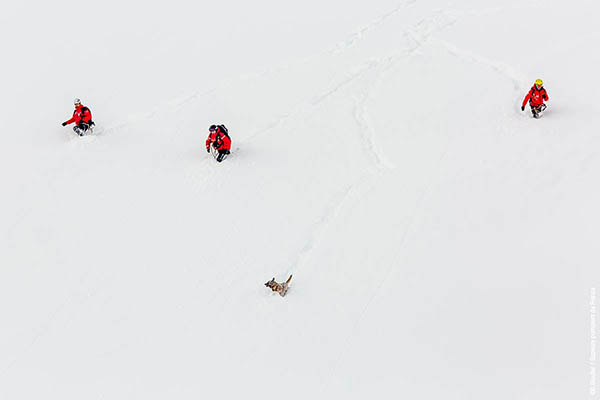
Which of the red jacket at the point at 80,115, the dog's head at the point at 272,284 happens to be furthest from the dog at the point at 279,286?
the red jacket at the point at 80,115

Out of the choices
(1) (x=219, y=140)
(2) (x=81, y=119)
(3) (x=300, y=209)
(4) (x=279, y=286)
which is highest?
(2) (x=81, y=119)

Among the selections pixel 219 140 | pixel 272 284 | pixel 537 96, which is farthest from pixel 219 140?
pixel 537 96

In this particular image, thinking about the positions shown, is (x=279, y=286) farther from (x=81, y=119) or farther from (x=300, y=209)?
(x=81, y=119)

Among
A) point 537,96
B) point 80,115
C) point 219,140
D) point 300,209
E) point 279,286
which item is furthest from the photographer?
point 537,96

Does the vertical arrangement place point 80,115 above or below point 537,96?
above

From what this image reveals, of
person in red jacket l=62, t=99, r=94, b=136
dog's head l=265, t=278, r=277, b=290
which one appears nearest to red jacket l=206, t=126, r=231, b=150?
person in red jacket l=62, t=99, r=94, b=136

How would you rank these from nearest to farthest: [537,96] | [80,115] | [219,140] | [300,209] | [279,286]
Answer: [279,286] → [300,209] → [219,140] → [80,115] → [537,96]

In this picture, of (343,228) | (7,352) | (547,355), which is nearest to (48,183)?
(7,352)

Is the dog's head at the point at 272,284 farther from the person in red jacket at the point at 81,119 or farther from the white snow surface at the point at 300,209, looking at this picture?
the person in red jacket at the point at 81,119

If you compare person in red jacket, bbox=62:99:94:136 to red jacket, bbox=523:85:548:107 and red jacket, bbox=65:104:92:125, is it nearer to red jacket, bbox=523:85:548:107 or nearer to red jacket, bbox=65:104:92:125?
red jacket, bbox=65:104:92:125
